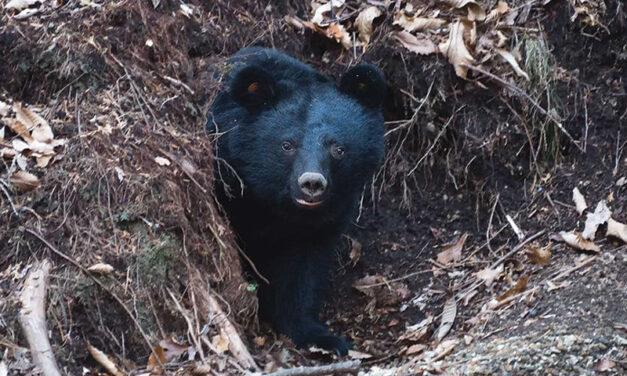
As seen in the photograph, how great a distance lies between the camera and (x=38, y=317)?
5891mm

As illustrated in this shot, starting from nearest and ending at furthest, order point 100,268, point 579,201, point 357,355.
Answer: point 100,268
point 357,355
point 579,201

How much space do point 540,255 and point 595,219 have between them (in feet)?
1.59

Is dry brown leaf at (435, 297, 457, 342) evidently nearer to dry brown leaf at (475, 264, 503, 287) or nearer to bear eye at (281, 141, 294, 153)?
dry brown leaf at (475, 264, 503, 287)

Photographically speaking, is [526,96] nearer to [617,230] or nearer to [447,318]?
[617,230]

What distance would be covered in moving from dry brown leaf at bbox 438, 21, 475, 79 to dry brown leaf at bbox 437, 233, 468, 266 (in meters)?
1.30

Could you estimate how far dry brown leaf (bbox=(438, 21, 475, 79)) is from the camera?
852 cm

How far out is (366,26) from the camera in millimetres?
8852

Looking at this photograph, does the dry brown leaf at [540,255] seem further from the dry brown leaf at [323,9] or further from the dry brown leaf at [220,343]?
the dry brown leaf at [323,9]

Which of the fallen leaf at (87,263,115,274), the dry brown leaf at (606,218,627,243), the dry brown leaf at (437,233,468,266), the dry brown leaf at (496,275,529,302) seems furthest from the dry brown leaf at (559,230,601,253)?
the fallen leaf at (87,263,115,274)

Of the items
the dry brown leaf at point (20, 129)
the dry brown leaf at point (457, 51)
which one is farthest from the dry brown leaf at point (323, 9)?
the dry brown leaf at point (20, 129)

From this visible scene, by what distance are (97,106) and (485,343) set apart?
306 centimetres

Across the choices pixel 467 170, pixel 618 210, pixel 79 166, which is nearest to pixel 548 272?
pixel 618 210

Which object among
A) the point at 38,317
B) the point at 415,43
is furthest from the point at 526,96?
the point at 38,317

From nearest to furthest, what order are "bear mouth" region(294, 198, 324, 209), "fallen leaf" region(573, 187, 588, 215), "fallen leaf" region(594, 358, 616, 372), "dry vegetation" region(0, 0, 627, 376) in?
"fallen leaf" region(594, 358, 616, 372) < "dry vegetation" region(0, 0, 627, 376) < "bear mouth" region(294, 198, 324, 209) < "fallen leaf" region(573, 187, 588, 215)
